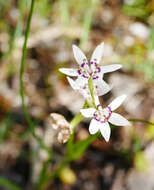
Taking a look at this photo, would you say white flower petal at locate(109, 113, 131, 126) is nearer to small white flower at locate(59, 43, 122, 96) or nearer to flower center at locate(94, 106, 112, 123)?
flower center at locate(94, 106, 112, 123)

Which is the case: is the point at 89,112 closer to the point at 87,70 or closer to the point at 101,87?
the point at 101,87

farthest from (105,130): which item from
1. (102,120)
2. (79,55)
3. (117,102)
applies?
(79,55)

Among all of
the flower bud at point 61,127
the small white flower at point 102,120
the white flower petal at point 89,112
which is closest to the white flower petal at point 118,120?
the small white flower at point 102,120

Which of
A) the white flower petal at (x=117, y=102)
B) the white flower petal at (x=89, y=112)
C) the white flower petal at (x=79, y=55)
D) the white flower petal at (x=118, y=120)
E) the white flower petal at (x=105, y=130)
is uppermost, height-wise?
the white flower petal at (x=79, y=55)

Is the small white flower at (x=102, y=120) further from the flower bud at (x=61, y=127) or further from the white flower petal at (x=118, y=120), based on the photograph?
the flower bud at (x=61, y=127)

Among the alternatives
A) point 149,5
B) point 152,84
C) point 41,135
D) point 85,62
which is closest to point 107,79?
point 152,84

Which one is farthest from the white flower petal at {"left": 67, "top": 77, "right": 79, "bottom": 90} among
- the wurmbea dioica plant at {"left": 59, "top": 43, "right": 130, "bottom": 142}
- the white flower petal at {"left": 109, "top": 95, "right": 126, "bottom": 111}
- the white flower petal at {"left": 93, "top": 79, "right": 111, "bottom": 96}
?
the white flower petal at {"left": 109, "top": 95, "right": 126, "bottom": 111}

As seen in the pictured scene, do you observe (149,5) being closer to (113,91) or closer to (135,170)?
(113,91)
